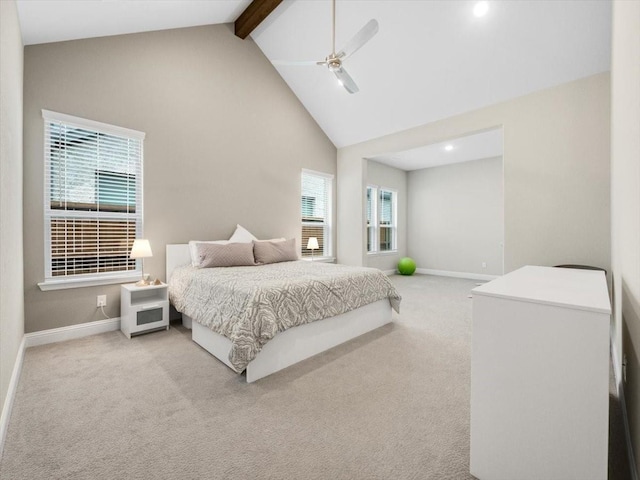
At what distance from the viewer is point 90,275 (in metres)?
3.21

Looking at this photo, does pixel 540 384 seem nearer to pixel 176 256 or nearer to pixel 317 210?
pixel 176 256

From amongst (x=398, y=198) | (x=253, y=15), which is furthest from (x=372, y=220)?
(x=253, y=15)

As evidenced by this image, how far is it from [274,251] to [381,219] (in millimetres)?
4321

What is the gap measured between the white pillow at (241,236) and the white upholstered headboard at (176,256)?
690mm

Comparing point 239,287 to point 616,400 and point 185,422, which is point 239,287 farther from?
point 616,400

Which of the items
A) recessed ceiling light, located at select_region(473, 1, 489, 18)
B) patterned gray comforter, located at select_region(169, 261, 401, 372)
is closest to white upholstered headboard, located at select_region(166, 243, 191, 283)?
patterned gray comforter, located at select_region(169, 261, 401, 372)

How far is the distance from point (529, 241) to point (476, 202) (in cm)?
354

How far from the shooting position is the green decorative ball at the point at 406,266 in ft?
24.6

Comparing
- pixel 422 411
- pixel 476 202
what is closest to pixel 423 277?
pixel 476 202

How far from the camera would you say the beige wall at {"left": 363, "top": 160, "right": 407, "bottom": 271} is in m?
7.28

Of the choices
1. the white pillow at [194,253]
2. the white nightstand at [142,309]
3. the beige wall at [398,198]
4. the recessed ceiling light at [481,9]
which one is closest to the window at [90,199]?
the white nightstand at [142,309]

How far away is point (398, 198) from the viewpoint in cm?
809

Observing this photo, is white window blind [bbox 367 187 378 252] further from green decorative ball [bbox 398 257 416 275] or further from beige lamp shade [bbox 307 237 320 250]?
beige lamp shade [bbox 307 237 320 250]

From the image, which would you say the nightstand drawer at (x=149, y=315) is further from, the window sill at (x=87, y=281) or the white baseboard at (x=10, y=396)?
the white baseboard at (x=10, y=396)
